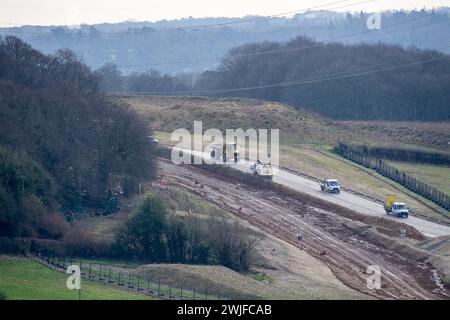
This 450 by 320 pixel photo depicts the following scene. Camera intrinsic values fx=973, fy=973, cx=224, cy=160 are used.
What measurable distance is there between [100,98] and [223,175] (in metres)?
12.0

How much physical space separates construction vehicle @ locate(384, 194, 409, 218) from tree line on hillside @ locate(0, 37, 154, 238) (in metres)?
16.2

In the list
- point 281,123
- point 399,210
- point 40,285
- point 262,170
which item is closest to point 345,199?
point 399,210

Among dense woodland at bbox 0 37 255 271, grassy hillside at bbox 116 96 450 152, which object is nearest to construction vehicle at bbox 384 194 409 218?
dense woodland at bbox 0 37 255 271

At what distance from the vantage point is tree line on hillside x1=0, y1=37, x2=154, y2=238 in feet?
158

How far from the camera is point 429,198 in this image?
240 ft

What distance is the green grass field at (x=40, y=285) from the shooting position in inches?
1404

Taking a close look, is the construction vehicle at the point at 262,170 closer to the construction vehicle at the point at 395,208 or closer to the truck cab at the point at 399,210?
the construction vehicle at the point at 395,208

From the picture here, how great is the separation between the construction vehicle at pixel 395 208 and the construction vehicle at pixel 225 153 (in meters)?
15.0

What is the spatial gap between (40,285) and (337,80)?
9652 centimetres

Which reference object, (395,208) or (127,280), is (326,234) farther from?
(127,280)

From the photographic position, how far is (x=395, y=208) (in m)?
64.4

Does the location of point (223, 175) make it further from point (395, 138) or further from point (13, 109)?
point (395, 138)

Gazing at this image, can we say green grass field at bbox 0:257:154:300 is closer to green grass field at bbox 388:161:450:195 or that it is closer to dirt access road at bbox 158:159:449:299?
dirt access road at bbox 158:159:449:299
